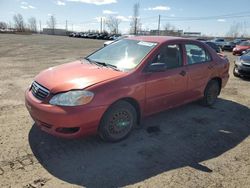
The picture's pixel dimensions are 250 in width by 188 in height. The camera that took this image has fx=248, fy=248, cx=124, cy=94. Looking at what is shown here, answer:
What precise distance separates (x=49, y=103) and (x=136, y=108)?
144cm

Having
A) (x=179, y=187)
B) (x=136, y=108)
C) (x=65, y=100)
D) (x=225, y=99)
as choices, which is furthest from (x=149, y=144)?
(x=225, y=99)

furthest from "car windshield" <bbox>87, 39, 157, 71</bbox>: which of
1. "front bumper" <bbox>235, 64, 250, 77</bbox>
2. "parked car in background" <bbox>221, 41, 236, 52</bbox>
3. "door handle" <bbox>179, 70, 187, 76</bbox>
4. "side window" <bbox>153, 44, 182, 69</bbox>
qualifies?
"parked car in background" <bbox>221, 41, 236, 52</bbox>

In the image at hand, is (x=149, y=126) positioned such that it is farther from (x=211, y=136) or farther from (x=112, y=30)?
(x=112, y=30)

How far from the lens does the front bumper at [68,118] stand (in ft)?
11.1

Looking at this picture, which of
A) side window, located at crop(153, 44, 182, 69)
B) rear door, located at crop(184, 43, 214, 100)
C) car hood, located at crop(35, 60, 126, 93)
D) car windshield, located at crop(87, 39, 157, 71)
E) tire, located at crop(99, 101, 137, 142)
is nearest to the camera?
car hood, located at crop(35, 60, 126, 93)

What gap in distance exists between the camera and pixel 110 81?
12.0 feet

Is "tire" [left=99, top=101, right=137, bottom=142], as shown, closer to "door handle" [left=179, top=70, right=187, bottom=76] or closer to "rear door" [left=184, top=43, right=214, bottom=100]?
"door handle" [left=179, top=70, right=187, bottom=76]

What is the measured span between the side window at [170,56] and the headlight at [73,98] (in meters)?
1.48

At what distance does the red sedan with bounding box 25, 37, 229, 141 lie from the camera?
11.3 ft

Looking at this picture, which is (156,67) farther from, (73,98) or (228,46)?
(228,46)

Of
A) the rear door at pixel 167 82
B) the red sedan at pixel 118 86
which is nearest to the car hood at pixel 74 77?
the red sedan at pixel 118 86

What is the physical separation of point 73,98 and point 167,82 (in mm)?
1860

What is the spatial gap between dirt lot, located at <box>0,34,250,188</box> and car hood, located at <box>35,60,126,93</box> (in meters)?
0.92

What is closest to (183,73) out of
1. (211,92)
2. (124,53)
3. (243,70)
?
(124,53)
